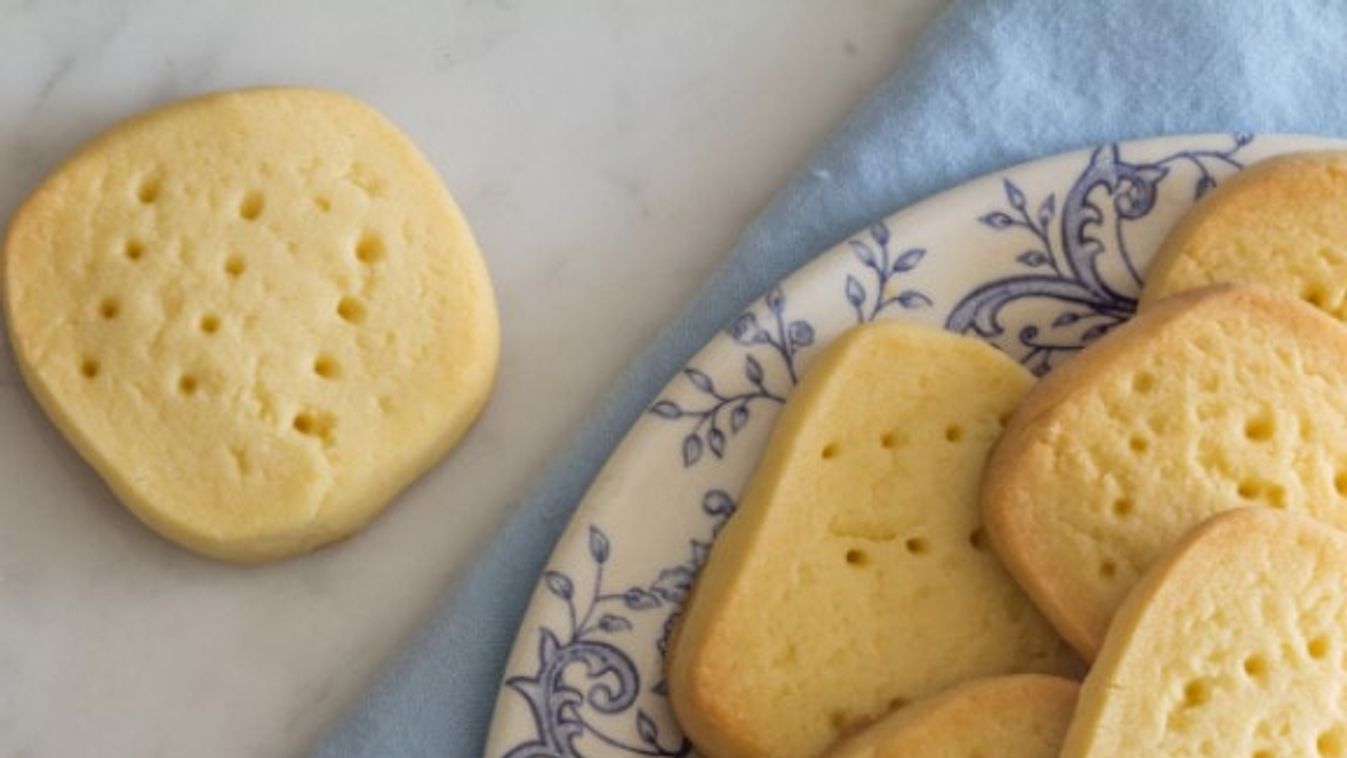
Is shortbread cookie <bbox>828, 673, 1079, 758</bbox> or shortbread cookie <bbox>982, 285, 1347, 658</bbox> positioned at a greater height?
shortbread cookie <bbox>982, 285, 1347, 658</bbox>

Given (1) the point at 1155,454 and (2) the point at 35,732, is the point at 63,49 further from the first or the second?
(1) the point at 1155,454

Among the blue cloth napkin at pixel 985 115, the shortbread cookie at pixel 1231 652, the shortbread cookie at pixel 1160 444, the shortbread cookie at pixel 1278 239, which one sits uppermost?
the blue cloth napkin at pixel 985 115

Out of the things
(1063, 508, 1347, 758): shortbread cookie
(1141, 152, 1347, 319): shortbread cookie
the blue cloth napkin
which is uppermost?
the blue cloth napkin

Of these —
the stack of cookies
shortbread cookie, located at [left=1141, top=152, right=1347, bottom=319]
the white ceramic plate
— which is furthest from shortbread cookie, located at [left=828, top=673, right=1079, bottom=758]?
shortbread cookie, located at [left=1141, top=152, right=1347, bottom=319]

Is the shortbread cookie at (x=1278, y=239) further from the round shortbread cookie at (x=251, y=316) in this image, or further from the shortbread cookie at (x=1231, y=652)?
the round shortbread cookie at (x=251, y=316)

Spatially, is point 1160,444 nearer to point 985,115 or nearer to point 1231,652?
point 1231,652

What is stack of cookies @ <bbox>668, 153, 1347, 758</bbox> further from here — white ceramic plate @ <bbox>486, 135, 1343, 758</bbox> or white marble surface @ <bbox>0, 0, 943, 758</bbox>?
white marble surface @ <bbox>0, 0, 943, 758</bbox>

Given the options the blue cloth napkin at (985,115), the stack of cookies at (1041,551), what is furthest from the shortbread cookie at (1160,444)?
the blue cloth napkin at (985,115)
